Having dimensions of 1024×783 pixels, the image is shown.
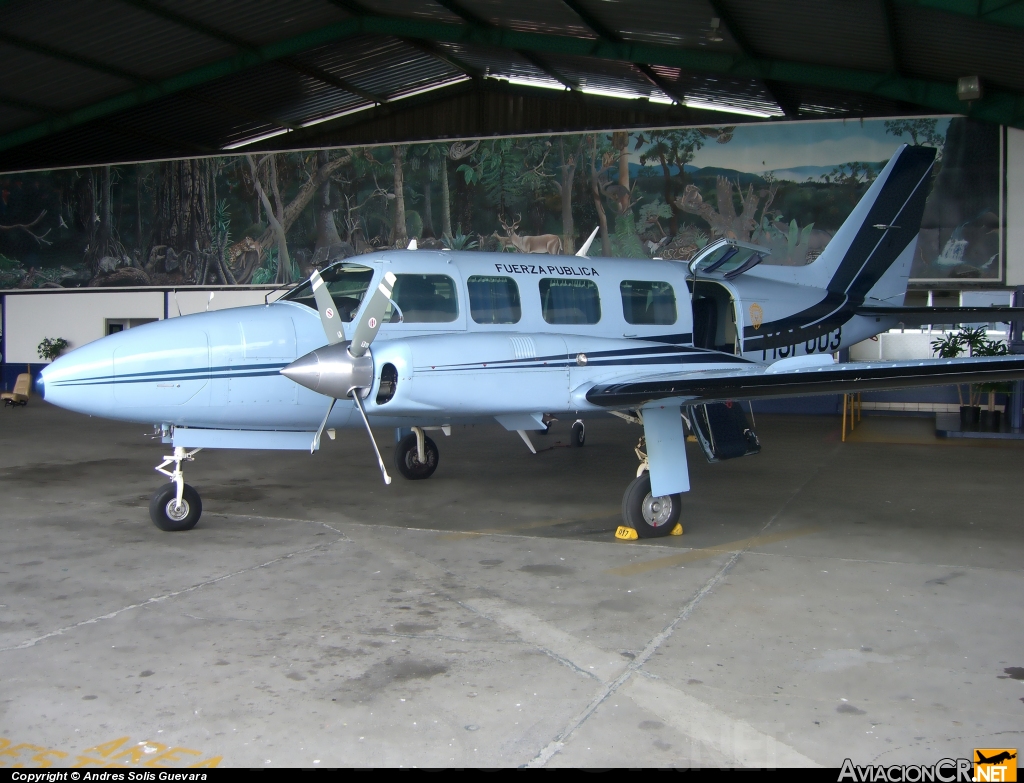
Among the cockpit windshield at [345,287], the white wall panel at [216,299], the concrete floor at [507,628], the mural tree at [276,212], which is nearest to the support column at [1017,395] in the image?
the concrete floor at [507,628]

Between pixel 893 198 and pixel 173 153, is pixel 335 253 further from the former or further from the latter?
pixel 893 198

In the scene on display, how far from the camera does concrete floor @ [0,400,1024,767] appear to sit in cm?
387

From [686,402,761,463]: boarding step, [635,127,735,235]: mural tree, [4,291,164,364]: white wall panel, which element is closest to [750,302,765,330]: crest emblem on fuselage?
[686,402,761,463]: boarding step

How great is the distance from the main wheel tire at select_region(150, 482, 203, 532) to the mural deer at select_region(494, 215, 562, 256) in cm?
1636

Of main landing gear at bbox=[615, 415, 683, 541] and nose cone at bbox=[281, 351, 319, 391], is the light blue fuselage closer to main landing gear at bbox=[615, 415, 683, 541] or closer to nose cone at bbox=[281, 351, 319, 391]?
nose cone at bbox=[281, 351, 319, 391]

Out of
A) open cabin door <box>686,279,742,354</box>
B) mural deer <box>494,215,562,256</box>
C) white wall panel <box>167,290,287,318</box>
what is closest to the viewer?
open cabin door <box>686,279,742,354</box>

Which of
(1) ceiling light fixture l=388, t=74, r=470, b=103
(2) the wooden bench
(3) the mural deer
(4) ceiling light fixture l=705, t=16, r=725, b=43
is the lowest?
(2) the wooden bench

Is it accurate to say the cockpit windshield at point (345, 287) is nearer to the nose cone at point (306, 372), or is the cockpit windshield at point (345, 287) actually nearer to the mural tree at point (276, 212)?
the nose cone at point (306, 372)

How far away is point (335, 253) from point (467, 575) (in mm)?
19852

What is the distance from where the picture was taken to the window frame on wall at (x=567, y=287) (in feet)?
29.5

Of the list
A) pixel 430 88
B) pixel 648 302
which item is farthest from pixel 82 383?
pixel 430 88

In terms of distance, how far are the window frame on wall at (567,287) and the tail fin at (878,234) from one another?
3.97 meters

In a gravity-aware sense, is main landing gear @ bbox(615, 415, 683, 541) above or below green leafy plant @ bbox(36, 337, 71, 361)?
below

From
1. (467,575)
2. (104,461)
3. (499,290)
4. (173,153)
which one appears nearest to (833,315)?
(499,290)
